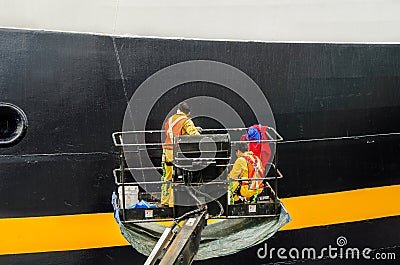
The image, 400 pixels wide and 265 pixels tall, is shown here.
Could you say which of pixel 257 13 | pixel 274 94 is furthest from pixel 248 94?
pixel 257 13

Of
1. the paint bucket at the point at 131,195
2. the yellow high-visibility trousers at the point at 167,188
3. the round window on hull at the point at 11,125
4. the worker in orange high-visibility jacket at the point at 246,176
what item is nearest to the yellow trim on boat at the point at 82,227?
the paint bucket at the point at 131,195

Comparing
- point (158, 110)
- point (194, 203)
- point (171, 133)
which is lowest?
point (194, 203)

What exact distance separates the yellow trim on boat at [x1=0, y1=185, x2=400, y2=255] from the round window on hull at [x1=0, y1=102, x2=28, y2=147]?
1.58ft

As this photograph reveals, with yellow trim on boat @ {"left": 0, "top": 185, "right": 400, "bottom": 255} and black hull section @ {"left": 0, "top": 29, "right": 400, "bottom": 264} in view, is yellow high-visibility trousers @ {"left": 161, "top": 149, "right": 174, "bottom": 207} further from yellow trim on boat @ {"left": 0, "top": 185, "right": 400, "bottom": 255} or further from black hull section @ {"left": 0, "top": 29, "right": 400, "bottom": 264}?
yellow trim on boat @ {"left": 0, "top": 185, "right": 400, "bottom": 255}

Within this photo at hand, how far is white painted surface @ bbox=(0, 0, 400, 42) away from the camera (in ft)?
10.9

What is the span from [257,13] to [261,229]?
1374 mm

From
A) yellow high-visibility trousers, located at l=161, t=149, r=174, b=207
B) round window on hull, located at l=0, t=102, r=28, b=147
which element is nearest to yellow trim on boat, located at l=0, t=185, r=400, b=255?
round window on hull, located at l=0, t=102, r=28, b=147

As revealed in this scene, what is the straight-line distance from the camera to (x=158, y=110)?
3574 mm

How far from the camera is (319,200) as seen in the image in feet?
13.1

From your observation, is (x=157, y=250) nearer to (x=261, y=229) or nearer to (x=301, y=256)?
(x=261, y=229)

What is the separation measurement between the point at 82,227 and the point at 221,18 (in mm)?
1574

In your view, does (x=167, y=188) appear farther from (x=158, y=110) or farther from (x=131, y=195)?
(x=158, y=110)

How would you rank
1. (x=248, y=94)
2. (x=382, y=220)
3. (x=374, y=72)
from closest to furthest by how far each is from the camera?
(x=248, y=94)
(x=374, y=72)
(x=382, y=220)

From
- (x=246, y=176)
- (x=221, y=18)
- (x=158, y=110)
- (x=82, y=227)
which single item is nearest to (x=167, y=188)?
(x=246, y=176)
